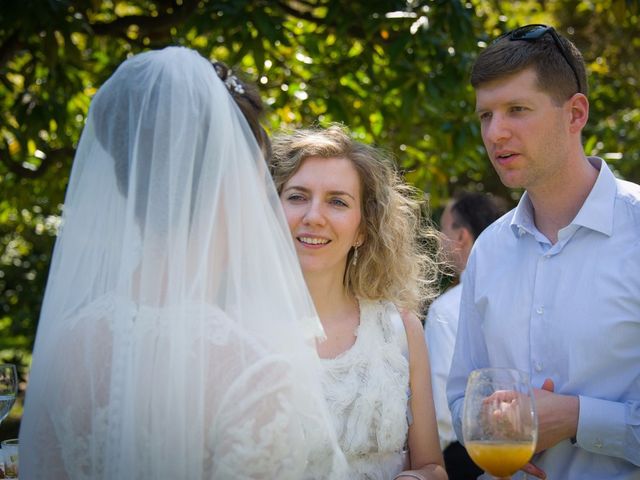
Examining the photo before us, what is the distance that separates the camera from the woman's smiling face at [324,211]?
327 centimetres

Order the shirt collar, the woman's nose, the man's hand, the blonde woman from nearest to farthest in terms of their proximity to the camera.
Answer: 1. the man's hand
2. the shirt collar
3. the blonde woman
4. the woman's nose

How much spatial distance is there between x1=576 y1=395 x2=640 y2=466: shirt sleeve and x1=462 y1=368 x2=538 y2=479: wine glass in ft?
1.72

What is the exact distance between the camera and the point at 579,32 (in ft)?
32.9

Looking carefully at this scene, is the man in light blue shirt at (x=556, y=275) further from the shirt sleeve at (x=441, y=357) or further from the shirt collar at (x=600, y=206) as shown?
the shirt sleeve at (x=441, y=357)

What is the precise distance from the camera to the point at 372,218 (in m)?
3.53

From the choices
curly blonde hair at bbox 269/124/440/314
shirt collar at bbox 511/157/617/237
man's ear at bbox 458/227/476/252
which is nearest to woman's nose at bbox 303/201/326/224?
curly blonde hair at bbox 269/124/440/314

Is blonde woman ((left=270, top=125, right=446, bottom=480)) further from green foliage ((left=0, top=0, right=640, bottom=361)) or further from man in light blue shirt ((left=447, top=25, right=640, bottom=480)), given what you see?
green foliage ((left=0, top=0, right=640, bottom=361))

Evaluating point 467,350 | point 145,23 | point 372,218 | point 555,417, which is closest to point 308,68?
point 145,23

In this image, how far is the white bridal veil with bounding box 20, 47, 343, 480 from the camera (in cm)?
190

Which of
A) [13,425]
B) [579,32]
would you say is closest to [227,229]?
[13,425]

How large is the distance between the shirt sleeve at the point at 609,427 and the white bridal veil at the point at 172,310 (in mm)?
835

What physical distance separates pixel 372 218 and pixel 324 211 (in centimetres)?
30

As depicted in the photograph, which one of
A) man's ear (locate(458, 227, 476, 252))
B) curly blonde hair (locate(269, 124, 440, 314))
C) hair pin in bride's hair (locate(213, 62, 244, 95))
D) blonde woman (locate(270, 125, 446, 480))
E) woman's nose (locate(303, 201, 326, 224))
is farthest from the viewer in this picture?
man's ear (locate(458, 227, 476, 252))

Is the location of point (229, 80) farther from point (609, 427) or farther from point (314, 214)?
point (609, 427)
